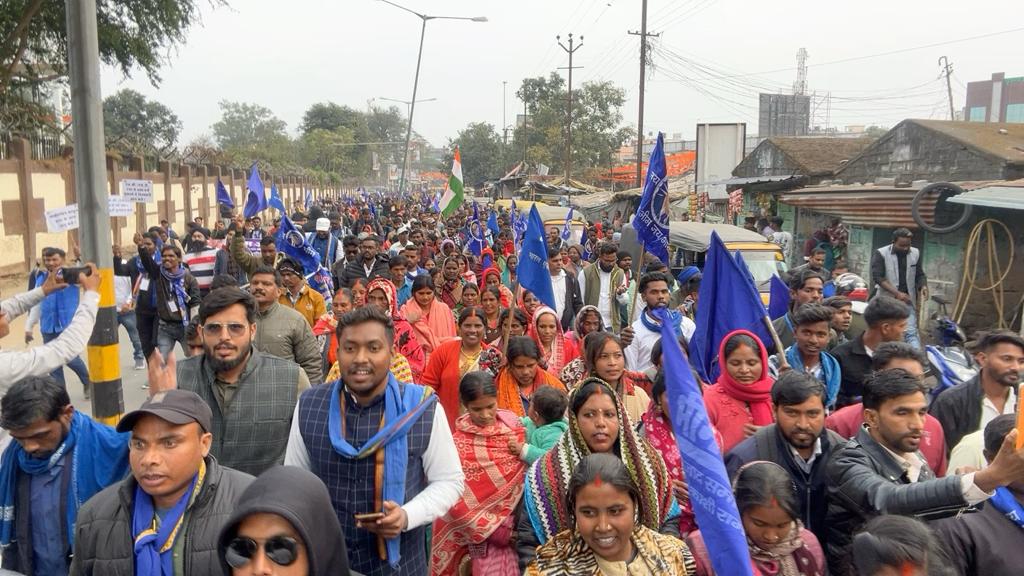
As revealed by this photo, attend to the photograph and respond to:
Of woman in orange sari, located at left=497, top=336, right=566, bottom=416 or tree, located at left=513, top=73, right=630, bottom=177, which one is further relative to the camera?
tree, located at left=513, top=73, right=630, bottom=177

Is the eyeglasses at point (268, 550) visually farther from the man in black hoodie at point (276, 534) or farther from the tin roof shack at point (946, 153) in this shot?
the tin roof shack at point (946, 153)

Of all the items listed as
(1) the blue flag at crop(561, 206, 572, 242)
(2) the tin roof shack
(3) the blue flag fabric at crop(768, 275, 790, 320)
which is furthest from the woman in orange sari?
(1) the blue flag at crop(561, 206, 572, 242)

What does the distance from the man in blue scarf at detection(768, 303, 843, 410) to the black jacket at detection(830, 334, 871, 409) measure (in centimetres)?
9

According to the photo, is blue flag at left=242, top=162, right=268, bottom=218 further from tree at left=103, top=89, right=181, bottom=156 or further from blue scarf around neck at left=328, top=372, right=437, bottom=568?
tree at left=103, top=89, right=181, bottom=156

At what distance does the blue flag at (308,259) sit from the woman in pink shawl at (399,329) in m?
3.10

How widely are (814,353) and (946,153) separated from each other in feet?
40.5

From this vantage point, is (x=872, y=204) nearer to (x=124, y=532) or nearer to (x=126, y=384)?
(x=126, y=384)

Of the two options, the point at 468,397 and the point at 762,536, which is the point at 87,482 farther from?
the point at 762,536

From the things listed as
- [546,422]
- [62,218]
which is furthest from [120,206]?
[546,422]

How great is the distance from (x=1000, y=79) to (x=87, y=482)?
83.2 m

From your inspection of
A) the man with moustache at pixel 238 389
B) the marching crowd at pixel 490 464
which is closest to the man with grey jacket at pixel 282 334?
the marching crowd at pixel 490 464

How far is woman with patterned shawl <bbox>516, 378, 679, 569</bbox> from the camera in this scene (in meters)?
3.07

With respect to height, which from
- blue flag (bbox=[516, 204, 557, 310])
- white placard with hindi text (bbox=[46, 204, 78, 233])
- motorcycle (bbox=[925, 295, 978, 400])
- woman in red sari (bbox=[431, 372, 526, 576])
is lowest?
woman in red sari (bbox=[431, 372, 526, 576])

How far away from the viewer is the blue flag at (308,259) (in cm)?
927
